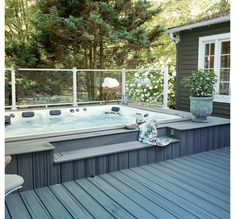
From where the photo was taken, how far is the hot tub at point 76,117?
5230 mm

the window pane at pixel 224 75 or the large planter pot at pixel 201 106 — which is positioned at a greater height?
the window pane at pixel 224 75

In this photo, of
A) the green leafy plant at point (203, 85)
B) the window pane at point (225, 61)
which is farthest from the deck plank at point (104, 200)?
the window pane at point (225, 61)

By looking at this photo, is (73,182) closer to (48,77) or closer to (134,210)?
(134,210)

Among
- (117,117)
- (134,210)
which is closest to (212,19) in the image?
(117,117)

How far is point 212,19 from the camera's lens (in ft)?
18.4

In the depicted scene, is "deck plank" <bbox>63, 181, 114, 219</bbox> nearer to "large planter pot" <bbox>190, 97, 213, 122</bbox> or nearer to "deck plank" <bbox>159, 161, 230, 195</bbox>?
"deck plank" <bbox>159, 161, 230, 195</bbox>

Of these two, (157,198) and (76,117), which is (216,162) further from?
(76,117)

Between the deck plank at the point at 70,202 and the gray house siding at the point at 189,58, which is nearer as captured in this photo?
the deck plank at the point at 70,202

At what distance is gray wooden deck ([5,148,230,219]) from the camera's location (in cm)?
243

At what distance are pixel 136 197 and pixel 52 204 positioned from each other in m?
0.86

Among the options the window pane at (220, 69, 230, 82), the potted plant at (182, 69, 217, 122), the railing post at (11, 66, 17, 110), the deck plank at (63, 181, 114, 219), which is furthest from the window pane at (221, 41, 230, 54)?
the railing post at (11, 66, 17, 110)

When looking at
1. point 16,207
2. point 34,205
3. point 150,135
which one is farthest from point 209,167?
point 16,207

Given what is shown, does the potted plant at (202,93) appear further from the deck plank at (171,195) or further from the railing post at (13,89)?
the railing post at (13,89)

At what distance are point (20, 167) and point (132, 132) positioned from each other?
1.78 metres
